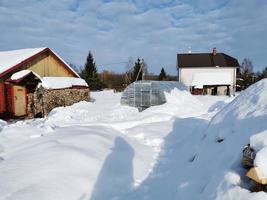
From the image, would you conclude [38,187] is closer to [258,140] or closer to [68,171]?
[68,171]

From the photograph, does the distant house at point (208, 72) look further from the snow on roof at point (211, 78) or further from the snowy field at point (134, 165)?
the snowy field at point (134, 165)

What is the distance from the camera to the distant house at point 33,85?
16.7 meters

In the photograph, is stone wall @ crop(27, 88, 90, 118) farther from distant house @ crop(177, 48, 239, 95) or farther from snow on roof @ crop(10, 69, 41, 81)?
distant house @ crop(177, 48, 239, 95)

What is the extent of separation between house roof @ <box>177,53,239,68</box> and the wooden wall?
25.5m

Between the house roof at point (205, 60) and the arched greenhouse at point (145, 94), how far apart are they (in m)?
26.2

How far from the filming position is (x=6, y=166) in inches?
203

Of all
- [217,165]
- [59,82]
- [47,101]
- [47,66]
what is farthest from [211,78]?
[217,165]

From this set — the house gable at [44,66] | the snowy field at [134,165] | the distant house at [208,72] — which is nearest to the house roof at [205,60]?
the distant house at [208,72]

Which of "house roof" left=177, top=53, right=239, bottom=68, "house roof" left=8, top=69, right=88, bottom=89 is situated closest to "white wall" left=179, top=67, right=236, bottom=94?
"house roof" left=177, top=53, right=239, bottom=68

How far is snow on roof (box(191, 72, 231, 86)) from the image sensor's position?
40.4 meters

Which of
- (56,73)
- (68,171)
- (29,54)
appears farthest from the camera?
(56,73)

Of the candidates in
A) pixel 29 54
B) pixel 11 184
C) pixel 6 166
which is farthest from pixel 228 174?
pixel 29 54

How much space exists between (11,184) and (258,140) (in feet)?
13.5

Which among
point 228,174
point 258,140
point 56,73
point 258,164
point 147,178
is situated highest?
point 56,73
